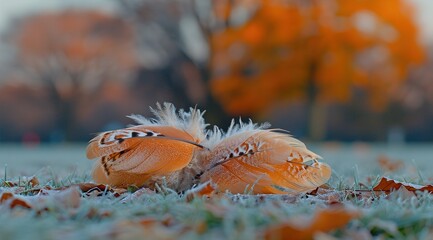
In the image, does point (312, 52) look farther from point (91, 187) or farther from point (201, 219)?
point (201, 219)

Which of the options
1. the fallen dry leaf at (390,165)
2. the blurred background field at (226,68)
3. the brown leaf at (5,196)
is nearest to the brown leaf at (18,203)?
the brown leaf at (5,196)

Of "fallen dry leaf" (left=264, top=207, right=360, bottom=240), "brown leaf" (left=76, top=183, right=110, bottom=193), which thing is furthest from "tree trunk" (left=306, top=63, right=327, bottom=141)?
"fallen dry leaf" (left=264, top=207, right=360, bottom=240)

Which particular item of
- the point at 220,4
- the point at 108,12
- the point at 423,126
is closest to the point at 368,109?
the point at 423,126

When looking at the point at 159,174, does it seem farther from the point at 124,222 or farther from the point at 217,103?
the point at 217,103

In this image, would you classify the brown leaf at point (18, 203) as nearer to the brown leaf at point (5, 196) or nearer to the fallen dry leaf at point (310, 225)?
the brown leaf at point (5, 196)

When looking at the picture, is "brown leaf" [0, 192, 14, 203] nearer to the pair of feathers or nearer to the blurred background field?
the pair of feathers

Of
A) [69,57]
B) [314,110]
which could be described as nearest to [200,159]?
[314,110]

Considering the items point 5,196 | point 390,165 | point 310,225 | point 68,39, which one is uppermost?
point 310,225

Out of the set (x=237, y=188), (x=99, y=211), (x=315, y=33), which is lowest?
(x=315, y=33)
